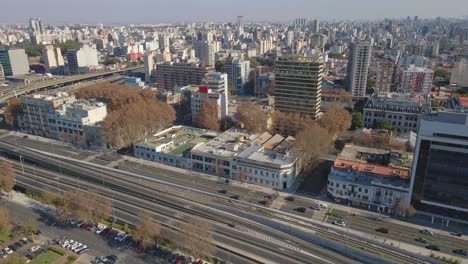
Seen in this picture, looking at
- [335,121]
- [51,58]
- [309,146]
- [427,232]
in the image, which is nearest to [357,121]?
Answer: [335,121]

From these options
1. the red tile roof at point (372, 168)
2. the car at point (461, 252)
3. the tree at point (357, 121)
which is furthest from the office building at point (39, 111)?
the car at point (461, 252)

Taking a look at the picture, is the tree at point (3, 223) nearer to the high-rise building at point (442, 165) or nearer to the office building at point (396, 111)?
the high-rise building at point (442, 165)

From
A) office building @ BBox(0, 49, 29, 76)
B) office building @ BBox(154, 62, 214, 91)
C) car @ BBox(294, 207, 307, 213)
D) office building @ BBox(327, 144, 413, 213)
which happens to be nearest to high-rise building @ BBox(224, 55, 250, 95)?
office building @ BBox(154, 62, 214, 91)

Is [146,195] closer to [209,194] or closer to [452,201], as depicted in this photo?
[209,194]

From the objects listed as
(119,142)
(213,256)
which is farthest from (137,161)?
(213,256)

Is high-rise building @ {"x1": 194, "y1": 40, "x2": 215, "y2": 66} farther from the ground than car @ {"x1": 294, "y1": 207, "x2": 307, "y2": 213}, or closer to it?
farther from the ground

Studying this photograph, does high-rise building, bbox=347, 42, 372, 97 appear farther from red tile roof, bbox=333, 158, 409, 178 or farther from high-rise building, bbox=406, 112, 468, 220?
high-rise building, bbox=406, 112, 468, 220

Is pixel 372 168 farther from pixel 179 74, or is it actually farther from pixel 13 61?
pixel 13 61
